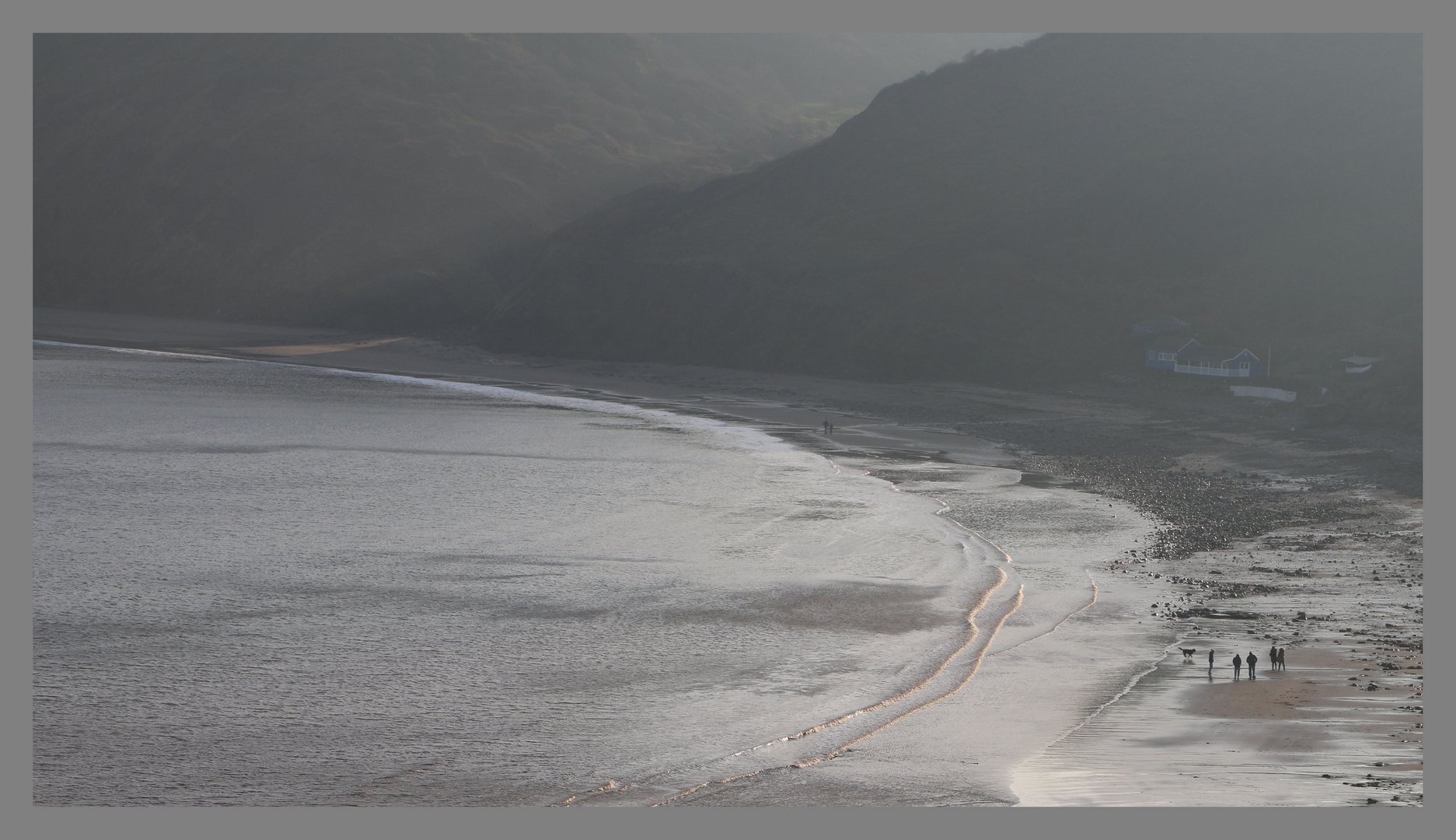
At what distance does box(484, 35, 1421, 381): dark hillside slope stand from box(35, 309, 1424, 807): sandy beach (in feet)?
38.6

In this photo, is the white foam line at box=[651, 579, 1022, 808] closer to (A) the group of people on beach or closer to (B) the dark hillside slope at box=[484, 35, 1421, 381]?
(A) the group of people on beach

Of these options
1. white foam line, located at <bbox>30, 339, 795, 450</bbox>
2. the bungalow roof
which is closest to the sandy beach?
white foam line, located at <bbox>30, 339, 795, 450</bbox>

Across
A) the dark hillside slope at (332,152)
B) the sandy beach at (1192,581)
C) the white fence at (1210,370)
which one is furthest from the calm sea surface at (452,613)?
the dark hillside slope at (332,152)

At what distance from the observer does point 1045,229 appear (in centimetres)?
8962

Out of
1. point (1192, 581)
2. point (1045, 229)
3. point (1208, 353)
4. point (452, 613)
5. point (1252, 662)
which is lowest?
point (452, 613)

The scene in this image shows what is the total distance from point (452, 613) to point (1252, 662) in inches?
618

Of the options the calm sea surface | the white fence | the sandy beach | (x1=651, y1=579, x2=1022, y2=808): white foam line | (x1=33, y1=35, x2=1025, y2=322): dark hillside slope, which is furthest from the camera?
→ (x1=33, y1=35, x2=1025, y2=322): dark hillside slope

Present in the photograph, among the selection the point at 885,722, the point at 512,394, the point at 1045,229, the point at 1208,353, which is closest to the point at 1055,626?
the point at 885,722

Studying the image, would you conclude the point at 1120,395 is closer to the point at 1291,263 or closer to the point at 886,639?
the point at 1291,263

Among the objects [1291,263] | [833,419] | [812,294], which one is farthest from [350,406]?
[1291,263]

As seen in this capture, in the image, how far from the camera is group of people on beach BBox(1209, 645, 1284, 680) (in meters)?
19.5

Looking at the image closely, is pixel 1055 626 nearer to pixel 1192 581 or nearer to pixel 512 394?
pixel 1192 581

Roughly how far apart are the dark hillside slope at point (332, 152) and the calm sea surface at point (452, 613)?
7930cm

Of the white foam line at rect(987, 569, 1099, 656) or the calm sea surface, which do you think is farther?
the white foam line at rect(987, 569, 1099, 656)
